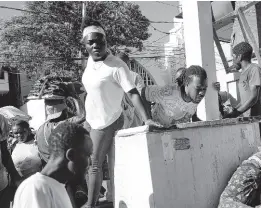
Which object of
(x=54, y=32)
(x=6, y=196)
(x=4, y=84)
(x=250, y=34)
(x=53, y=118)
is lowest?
Answer: (x=6, y=196)

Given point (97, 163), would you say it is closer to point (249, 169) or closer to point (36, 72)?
point (249, 169)

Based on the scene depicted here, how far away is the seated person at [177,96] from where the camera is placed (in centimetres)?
322

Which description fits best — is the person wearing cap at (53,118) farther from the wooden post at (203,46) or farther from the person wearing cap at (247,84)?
the person wearing cap at (247,84)

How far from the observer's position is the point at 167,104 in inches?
128

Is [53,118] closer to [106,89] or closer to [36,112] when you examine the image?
[106,89]

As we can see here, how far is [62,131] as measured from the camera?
1.80m

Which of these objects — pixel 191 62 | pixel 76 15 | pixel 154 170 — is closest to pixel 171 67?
pixel 76 15

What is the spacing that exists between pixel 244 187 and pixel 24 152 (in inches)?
86.7

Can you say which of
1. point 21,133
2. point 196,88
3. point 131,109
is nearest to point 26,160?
point 21,133

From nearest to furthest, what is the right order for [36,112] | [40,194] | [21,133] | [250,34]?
[40,194] < [21,133] < [250,34] < [36,112]

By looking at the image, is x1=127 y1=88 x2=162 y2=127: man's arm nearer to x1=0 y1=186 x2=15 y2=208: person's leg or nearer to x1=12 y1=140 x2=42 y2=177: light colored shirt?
x1=0 y1=186 x2=15 y2=208: person's leg

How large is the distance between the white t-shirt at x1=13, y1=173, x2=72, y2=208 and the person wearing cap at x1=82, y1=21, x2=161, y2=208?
1246 mm

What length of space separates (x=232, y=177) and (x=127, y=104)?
1261 mm

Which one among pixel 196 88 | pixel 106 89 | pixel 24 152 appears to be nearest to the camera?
pixel 106 89
